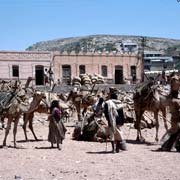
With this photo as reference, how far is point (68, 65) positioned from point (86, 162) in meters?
46.5

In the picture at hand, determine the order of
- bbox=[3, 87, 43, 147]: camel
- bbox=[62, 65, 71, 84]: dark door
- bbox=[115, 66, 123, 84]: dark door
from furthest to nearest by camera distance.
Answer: bbox=[115, 66, 123, 84]: dark door → bbox=[62, 65, 71, 84]: dark door → bbox=[3, 87, 43, 147]: camel

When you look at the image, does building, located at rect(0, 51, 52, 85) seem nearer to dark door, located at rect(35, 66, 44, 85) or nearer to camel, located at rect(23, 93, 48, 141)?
dark door, located at rect(35, 66, 44, 85)

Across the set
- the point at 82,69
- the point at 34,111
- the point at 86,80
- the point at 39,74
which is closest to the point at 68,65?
the point at 82,69

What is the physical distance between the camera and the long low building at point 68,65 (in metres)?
54.4

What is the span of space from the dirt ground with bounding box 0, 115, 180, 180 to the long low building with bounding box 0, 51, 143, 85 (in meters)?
38.2

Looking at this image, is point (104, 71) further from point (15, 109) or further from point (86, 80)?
point (15, 109)

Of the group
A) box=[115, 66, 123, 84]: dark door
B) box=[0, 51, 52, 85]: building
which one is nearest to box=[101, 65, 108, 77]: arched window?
box=[115, 66, 123, 84]: dark door

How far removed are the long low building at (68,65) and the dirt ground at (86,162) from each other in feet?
125

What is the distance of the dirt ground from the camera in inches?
406

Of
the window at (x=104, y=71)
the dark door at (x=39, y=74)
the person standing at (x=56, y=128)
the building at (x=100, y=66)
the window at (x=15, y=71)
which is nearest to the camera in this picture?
the person standing at (x=56, y=128)

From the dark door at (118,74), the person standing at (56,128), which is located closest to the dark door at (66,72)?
the dark door at (118,74)

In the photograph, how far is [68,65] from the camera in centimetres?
5812

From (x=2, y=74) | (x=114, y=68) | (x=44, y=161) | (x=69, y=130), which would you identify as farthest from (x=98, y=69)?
(x=44, y=161)

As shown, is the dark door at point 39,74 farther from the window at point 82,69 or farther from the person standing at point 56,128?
the person standing at point 56,128
